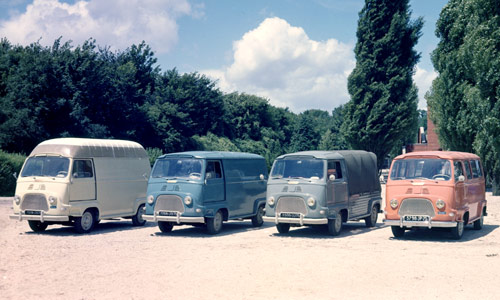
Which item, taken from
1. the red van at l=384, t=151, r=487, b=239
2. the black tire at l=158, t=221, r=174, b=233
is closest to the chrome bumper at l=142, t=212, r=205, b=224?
the black tire at l=158, t=221, r=174, b=233

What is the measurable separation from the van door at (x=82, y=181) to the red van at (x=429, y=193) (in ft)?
29.8

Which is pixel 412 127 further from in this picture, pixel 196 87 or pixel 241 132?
pixel 241 132

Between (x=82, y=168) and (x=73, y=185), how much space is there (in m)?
0.74

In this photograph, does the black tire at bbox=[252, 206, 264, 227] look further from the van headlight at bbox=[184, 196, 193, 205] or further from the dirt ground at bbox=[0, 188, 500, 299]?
the van headlight at bbox=[184, 196, 193, 205]

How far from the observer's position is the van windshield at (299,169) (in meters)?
17.4

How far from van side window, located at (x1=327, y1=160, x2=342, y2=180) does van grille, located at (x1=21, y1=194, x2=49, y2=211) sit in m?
8.50

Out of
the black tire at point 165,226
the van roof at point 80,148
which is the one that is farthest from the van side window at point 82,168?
the black tire at point 165,226

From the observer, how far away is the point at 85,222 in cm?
1856

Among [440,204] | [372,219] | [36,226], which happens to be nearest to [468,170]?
[440,204]

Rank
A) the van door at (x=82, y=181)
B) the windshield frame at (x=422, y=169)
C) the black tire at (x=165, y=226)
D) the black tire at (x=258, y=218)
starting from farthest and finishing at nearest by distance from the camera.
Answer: the black tire at (x=258, y=218), the black tire at (x=165, y=226), the van door at (x=82, y=181), the windshield frame at (x=422, y=169)

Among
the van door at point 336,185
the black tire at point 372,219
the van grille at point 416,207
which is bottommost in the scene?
the black tire at point 372,219

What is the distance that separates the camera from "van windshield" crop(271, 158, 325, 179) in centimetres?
1736

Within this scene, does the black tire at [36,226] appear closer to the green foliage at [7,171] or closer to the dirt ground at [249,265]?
the dirt ground at [249,265]

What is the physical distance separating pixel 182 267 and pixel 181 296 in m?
2.78
